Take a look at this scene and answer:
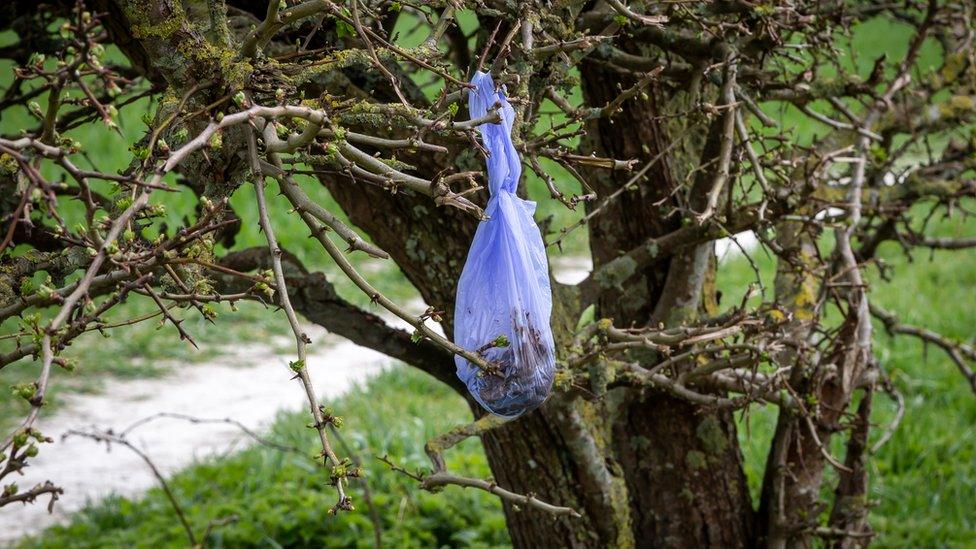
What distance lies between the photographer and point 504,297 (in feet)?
6.52

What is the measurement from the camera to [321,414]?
1619 millimetres

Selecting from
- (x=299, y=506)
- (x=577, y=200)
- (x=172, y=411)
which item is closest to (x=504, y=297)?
(x=577, y=200)

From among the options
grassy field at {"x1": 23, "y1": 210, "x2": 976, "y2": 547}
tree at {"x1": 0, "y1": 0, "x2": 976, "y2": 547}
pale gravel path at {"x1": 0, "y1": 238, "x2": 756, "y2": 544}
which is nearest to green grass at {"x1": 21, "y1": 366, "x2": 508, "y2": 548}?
grassy field at {"x1": 23, "y1": 210, "x2": 976, "y2": 547}

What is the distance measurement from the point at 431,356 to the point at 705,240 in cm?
81

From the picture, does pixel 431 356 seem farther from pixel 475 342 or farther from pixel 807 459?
pixel 807 459

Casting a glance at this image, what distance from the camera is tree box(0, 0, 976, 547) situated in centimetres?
169

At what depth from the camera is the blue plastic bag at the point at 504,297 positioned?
197cm

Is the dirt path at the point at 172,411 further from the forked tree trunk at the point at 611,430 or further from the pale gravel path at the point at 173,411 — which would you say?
Result: the forked tree trunk at the point at 611,430

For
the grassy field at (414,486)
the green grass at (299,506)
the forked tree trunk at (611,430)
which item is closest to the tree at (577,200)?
the forked tree trunk at (611,430)

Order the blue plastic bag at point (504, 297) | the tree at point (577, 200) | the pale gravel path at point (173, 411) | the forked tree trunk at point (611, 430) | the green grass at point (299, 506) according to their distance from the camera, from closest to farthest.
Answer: the tree at point (577, 200) → the blue plastic bag at point (504, 297) → the forked tree trunk at point (611, 430) → the green grass at point (299, 506) → the pale gravel path at point (173, 411)

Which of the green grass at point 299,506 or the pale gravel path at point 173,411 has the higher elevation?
the pale gravel path at point 173,411

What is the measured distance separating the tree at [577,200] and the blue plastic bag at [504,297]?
87mm

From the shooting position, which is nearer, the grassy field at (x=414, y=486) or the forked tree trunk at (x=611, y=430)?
the forked tree trunk at (x=611, y=430)

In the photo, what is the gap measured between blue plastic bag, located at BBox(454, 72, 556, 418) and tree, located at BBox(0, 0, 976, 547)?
0.29 ft
